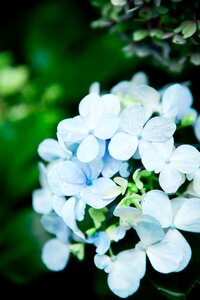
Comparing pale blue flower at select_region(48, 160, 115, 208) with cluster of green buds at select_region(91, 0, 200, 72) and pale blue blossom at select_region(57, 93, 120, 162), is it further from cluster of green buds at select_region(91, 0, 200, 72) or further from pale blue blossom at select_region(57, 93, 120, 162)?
cluster of green buds at select_region(91, 0, 200, 72)

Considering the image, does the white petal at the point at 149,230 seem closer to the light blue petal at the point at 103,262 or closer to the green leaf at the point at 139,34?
the light blue petal at the point at 103,262

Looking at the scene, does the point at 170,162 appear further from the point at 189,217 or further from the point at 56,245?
the point at 56,245

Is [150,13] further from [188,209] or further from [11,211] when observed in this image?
[11,211]

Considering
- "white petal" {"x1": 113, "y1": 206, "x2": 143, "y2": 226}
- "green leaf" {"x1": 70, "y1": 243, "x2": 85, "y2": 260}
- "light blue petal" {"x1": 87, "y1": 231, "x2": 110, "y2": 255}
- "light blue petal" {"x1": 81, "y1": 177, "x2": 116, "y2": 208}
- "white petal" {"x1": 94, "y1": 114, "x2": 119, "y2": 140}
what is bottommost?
"green leaf" {"x1": 70, "y1": 243, "x2": 85, "y2": 260}

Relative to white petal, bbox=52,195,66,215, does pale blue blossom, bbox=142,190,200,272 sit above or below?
below

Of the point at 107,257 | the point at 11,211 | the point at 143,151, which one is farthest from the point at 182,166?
the point at 11,211

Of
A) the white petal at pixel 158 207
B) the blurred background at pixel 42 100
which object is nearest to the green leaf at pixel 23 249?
the blurred background at pixel 42 100

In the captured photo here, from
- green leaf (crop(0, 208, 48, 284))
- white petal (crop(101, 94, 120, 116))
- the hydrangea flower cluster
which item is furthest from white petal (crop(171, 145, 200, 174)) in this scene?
green leaf (crop(0, 208, 48, 284))
